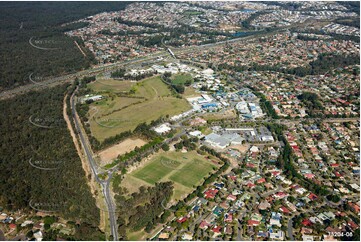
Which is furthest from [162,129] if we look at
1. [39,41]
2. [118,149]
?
[39,41]

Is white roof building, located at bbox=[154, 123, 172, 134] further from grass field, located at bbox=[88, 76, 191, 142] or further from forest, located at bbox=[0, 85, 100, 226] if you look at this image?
forest, located at bbox=[0, 85, 100, 226]

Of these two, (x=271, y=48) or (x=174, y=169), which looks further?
(x=271, y=48)

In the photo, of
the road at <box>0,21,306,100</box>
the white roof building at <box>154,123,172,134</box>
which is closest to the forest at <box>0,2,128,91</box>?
the road at <box>0,21,306,100</box>

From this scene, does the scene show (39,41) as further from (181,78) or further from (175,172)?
(175,172)

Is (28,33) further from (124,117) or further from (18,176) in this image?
(18,176)

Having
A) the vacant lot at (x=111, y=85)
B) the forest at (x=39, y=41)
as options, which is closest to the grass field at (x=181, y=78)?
the vacant lot at (x=111, y=85)

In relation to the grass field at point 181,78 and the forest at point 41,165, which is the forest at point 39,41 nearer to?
the forest at point 41,165

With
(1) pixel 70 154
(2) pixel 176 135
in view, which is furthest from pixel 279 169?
(1) pixel 70 154
